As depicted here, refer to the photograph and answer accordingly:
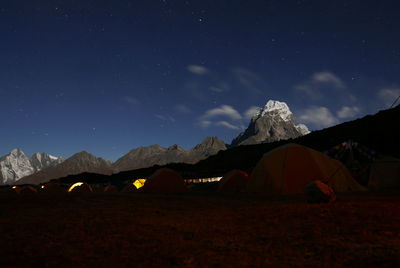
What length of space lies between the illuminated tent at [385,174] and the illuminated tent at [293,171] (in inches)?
229

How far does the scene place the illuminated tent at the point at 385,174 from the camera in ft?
67.8

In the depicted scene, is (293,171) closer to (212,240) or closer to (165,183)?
(165,183)

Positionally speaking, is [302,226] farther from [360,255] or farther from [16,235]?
[16,235]

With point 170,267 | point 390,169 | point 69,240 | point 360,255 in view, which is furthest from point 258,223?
point 390,169

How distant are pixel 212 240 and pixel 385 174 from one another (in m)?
20.9

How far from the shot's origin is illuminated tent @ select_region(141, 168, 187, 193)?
23.2m

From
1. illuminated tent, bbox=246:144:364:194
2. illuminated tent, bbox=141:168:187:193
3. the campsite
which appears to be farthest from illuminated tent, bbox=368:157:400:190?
the campsite

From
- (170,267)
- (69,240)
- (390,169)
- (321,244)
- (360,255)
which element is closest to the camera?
(170,267)

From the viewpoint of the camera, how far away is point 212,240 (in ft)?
16.5

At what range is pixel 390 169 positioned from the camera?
21.0 meters

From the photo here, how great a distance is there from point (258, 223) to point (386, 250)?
270cm

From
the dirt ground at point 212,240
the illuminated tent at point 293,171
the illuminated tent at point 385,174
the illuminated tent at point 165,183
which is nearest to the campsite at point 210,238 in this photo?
the dirt ground at point 212,240

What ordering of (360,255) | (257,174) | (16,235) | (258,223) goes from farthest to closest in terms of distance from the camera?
(257,174) < (258,223) < (16,235) < (360,255)

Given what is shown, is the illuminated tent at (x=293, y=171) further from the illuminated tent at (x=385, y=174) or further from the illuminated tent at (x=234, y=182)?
the illuminated tent at (x=234, y=182)
